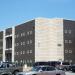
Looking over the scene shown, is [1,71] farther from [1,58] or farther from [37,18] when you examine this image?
[1,58]

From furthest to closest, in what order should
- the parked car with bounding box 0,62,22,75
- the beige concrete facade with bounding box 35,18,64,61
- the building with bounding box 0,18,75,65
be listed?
the building with bounding box 0,18,75,65, the beige concrete facade with bounding box 35,18,64,61, the parked car with bounding box 0,62,22,75

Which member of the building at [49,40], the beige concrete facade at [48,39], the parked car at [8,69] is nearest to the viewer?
the parked car at [8,69]

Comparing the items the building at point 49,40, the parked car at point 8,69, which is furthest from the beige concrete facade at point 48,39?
the parked car at point 8,69

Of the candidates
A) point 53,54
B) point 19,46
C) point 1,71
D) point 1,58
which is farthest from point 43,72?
point 1,58

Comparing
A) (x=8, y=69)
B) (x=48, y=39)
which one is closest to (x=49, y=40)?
(x=48, y=39)

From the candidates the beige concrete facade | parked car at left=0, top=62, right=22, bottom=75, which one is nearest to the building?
the beige concrete facade

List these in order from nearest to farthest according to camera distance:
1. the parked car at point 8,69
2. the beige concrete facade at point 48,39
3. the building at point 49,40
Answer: the parked car at point 8,69 < the beige concrete facade at point 48,39 < the building at point 49,40

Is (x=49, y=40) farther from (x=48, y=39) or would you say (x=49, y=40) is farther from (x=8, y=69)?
(x=8, y=69)

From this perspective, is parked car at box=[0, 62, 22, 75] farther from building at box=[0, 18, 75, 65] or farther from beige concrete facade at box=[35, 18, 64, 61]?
beige concrete facade at box=[35, 18, 64, 61]

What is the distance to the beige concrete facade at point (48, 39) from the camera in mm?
97375

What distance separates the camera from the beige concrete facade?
9738 centimetres

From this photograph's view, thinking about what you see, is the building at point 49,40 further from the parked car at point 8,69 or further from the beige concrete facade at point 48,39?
the parked car at point 8,69

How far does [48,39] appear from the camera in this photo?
98.6m

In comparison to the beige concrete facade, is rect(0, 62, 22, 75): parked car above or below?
below
